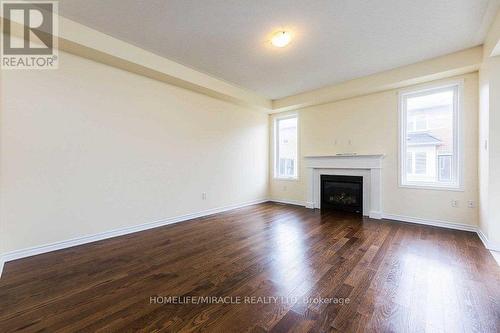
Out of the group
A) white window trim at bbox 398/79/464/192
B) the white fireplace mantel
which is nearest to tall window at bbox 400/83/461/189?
white window trim at bbox 398/79/464/192

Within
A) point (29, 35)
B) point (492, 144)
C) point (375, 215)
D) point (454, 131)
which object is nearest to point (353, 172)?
point (375, 215)

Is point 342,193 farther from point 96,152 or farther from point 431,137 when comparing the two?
point 96,152

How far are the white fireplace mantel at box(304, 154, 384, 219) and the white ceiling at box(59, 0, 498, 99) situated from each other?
5.70ft

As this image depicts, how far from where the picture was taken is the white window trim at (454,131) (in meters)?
3.36

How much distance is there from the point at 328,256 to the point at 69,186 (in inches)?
132

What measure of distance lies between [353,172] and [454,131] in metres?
1.68

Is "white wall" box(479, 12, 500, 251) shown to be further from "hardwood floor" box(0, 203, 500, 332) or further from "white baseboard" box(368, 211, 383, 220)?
"white baseboard" box(368, 211, 383, 220)

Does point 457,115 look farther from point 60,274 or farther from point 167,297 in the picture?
point 60,274

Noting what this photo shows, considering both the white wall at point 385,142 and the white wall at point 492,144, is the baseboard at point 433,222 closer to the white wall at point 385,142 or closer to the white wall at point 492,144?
the white wall at point 385,142

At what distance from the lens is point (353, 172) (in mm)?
4434

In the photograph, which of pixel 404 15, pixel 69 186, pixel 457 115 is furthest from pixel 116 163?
pixel 457 115

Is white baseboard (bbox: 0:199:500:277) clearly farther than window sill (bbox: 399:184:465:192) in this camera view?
No

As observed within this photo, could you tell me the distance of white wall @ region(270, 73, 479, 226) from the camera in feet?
10.8

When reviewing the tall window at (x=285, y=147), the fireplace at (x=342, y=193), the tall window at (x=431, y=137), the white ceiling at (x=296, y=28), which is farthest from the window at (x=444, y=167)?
the tall window at (x=285, y=147)
